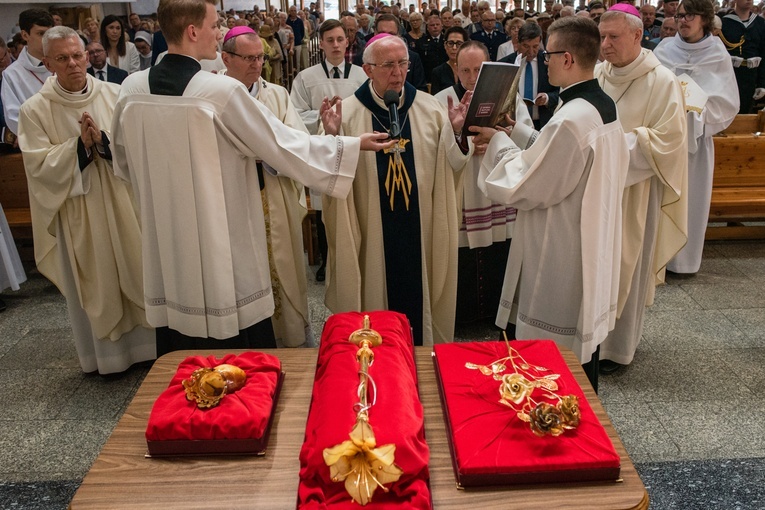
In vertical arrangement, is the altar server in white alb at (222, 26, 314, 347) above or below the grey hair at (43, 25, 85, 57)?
below

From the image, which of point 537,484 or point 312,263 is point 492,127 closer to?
point 537,484

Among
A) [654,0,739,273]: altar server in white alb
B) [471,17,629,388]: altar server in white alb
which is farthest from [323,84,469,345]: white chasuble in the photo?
[654,0,739,273]: altar server in white alb

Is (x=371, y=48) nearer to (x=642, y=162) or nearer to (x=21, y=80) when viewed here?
(x=642, y=162)

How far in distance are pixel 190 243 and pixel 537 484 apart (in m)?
1.79

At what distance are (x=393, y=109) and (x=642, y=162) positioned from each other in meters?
1.28

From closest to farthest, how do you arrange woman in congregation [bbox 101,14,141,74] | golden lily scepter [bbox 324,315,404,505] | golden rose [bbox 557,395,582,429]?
golden lily scepter [bbox 324,315,404,505] → golden rose [bbox 557,395,582,429] → woman in congregation [bbox 101,14,141,74]

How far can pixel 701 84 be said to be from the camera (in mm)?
5078

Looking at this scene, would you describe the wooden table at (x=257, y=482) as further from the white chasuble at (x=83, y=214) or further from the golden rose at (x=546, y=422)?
the white chasuble at (x=83, y=214)

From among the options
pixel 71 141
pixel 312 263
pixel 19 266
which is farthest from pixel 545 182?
pixel 19 266

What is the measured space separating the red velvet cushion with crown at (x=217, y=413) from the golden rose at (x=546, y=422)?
74cm

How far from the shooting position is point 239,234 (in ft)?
9.85

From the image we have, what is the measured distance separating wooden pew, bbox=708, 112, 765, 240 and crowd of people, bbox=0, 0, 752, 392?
1.17m

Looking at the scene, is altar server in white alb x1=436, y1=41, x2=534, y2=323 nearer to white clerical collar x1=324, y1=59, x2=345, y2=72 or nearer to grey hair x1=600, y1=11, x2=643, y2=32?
grey hair x1=600, y1=11, x2=643, y2=32

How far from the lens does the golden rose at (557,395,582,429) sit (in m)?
1.83
